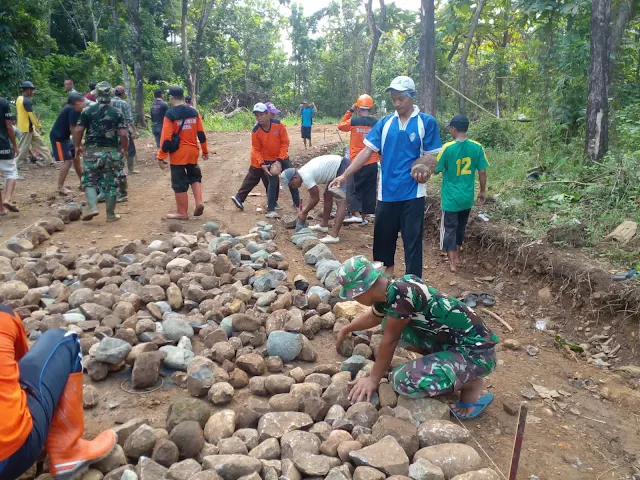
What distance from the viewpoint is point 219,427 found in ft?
8.56

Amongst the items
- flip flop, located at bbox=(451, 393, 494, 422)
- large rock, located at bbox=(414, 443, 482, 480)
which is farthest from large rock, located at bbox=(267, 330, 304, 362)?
large rock, located at bbox=(414, 443, 482, 480)

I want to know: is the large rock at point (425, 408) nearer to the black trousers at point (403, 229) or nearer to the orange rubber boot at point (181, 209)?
the black trousers at point (403, 229)

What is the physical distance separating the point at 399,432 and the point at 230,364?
1140 mm

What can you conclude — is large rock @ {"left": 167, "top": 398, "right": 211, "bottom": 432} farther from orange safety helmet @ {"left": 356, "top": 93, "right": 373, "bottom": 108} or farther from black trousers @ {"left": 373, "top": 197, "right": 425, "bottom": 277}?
orange safety helmet @ {"left": 356, "top": 93, "right": 373, "bottom": 108}

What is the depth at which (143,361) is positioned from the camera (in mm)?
2982

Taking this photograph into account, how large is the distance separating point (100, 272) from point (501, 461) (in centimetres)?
343

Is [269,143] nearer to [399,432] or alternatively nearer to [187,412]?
[187,412]

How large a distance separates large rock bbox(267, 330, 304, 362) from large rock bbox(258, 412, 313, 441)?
658 mm

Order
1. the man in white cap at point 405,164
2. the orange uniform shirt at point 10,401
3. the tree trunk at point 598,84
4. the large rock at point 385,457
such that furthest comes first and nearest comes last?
the tree trunk at point 598,84 → the man in white cap at point 405,164 → the large rock at point 385,457 → the orange uniform shirt at point 10,401

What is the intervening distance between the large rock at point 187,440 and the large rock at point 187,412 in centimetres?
12

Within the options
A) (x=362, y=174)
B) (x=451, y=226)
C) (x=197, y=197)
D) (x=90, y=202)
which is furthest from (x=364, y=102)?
(x=90, y=202)

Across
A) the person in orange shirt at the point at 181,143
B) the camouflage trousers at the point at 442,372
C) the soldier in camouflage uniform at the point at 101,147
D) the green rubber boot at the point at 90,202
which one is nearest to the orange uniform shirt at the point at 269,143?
the person in orange shirt at the point at 181,143

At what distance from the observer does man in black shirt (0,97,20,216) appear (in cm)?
631

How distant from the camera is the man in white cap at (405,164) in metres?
4.01
